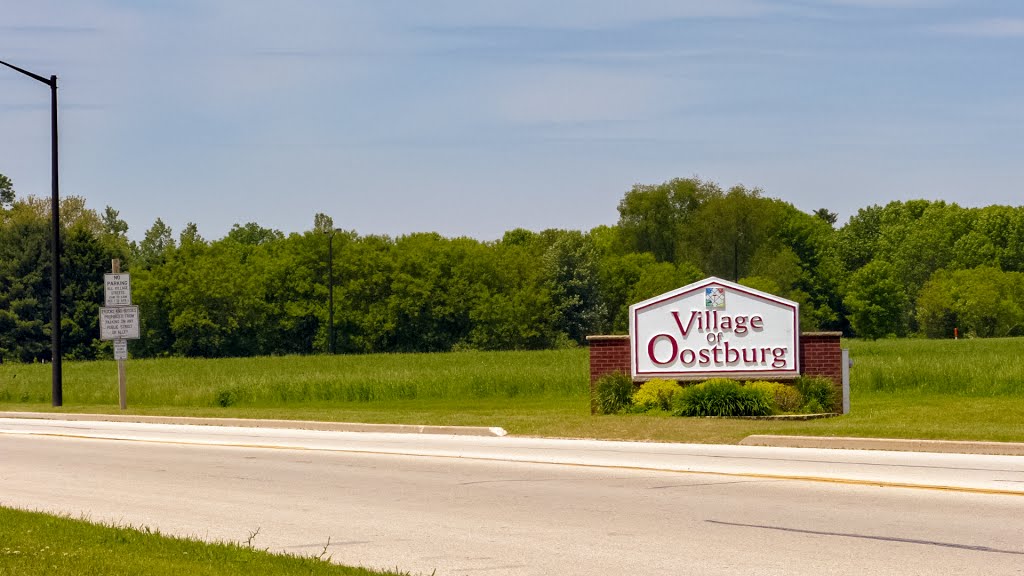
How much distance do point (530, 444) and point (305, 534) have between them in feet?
33.7

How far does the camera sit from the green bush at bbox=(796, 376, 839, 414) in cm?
2720

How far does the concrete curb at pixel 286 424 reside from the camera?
79.7ft

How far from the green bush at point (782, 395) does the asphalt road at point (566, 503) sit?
6520mm

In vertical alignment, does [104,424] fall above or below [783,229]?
below

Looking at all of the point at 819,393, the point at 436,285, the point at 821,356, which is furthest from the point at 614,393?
the point at 436,285

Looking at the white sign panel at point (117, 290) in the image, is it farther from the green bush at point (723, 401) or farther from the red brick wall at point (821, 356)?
the red brick wall at point (821, 356)

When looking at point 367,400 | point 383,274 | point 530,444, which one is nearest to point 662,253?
point 383,274

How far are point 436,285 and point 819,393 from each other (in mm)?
77572

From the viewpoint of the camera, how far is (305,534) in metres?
11.4

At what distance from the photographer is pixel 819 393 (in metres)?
27.3

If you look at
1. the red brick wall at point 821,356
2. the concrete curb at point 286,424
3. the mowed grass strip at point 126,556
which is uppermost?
the red brick wall at point 821,356

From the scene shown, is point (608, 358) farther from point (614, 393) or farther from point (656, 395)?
point (656, 395)

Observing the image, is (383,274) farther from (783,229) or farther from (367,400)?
(367,400)

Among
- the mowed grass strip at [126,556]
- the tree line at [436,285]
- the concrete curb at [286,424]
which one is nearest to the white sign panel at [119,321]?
the concrete curb at [286,424]
